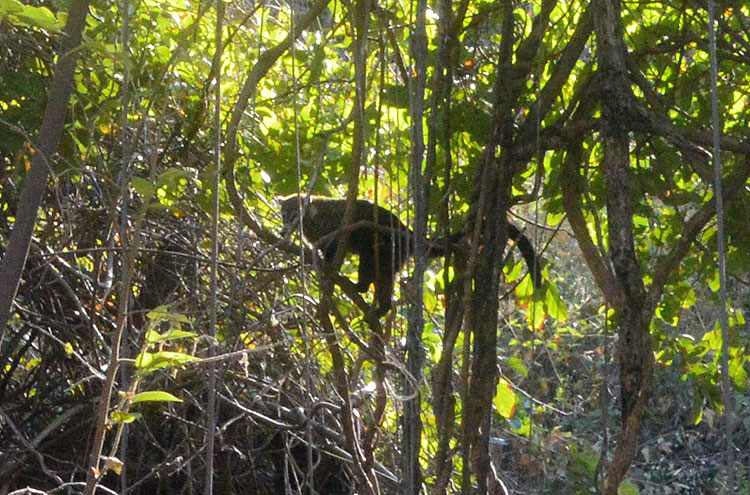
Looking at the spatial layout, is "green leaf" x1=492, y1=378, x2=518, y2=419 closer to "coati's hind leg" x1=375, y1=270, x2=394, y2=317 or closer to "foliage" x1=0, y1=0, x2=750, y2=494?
"foliage" x1=0, y1=0, x2=750, y2=494

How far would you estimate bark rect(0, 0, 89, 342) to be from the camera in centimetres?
133

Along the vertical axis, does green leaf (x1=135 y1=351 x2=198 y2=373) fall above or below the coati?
below

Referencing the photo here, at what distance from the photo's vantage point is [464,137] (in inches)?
116

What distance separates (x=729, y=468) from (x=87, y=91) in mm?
1995

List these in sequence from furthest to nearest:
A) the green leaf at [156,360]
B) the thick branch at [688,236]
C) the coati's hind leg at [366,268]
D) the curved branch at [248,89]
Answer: the coati's hind leg at [366,268] < the curved branch at [248,89] < the thick branch at [688,236] < the green leaf at [156,360]

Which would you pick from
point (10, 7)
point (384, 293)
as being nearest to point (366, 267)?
point (384, 293)

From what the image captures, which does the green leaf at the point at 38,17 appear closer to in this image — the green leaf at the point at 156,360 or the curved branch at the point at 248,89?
the green leaf at the point at 156,360

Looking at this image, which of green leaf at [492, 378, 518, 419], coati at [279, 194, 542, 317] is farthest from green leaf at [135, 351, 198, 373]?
green leaf at [492, 378, 518, 419]

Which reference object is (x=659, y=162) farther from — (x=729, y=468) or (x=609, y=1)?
(x=729, y=468)

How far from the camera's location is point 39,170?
1392mm

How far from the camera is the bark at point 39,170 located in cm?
133

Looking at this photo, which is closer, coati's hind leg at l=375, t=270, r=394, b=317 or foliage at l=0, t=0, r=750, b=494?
foliage at l=0, t=0, r=750, b=494

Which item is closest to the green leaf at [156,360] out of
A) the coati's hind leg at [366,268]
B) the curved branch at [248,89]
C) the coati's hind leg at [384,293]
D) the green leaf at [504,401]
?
the curved branch at [248,89]

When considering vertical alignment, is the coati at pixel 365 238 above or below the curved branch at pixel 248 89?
below
